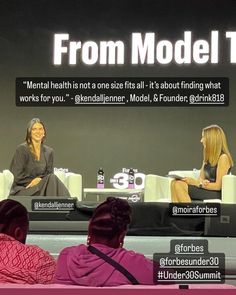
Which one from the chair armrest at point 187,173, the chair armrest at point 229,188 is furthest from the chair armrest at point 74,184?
the chair armrest at point 229,188

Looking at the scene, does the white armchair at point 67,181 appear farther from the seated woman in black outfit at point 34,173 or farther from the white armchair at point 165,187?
the white armchair at point 165,187

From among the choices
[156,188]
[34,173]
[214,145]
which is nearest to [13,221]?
[34,173]

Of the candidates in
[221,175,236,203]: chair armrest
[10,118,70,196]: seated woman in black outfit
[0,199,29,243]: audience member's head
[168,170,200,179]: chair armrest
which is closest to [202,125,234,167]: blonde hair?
[221,175,236,203]: chair armrest

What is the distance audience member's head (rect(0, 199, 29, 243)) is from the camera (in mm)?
1958

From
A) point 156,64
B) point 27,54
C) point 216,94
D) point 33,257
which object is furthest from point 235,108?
point 33,257

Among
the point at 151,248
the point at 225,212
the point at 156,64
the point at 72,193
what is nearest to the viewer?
the point at 151,248

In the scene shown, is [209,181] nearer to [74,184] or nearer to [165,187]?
[165,187]

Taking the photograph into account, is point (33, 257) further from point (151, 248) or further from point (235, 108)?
point (235, 108)

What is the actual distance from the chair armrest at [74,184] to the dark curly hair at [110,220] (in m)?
3.53

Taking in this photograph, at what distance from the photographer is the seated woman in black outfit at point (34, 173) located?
4781mm

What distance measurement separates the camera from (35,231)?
3385 millimetres

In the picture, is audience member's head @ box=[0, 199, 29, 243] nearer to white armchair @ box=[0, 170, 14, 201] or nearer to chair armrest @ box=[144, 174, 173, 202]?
white armchair @ box=[0, 170, 14, 201]

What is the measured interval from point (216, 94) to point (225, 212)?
621 millimetres

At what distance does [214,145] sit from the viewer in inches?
202
